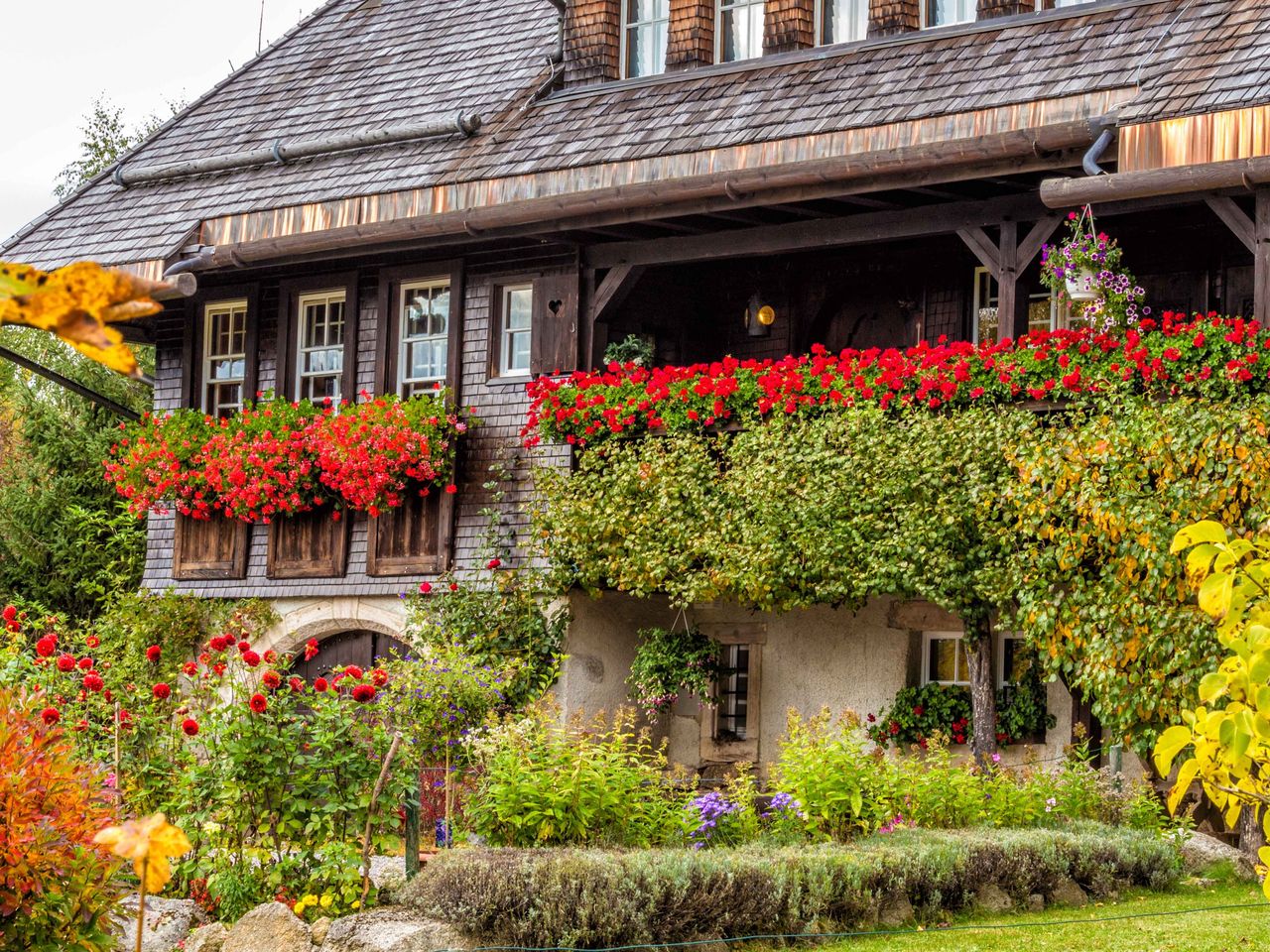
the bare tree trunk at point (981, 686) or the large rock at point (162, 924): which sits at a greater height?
the bare tree trunk at point (981, 686)

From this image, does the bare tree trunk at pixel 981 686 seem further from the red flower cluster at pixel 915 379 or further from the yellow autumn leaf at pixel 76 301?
the yellow autumn leaf at pixel 76 301

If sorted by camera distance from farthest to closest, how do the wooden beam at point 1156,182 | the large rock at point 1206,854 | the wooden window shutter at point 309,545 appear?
1. the wooden window shutter at point 309,545
2. the wooden beam at point 1156,182
3. the large rock at point 1206,854

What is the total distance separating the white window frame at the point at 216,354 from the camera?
1841cm

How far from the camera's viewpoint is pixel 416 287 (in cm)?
1727

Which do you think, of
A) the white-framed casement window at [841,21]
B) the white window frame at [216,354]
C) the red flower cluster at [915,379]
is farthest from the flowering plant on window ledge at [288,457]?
the white-framed casement window at [841,21]

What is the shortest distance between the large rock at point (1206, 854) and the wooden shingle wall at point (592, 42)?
29.3 feet

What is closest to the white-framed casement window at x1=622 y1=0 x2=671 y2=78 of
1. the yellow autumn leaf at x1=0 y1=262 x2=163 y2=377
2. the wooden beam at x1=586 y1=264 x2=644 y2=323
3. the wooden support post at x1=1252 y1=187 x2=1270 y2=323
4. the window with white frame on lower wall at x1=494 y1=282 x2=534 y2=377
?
the wooden beam at x1=586 y1=264 x2=644 y2=323

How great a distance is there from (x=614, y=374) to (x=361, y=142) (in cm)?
418

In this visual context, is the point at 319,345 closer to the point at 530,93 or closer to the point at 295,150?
the point at 295,150

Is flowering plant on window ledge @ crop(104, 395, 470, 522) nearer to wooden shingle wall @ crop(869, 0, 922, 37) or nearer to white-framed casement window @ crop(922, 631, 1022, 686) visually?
white-framed casement window @ crop(922, 631, 1022, 686)

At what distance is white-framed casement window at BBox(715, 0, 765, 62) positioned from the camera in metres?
16.6

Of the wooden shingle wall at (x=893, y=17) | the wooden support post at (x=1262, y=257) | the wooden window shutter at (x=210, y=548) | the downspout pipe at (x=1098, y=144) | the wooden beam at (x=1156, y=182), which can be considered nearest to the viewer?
the wooden beam at (x=1156, y=182)

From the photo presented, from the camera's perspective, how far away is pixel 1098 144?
12695 millimetres

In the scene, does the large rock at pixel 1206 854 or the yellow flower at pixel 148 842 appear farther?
the large rock at pixel 1206 854
